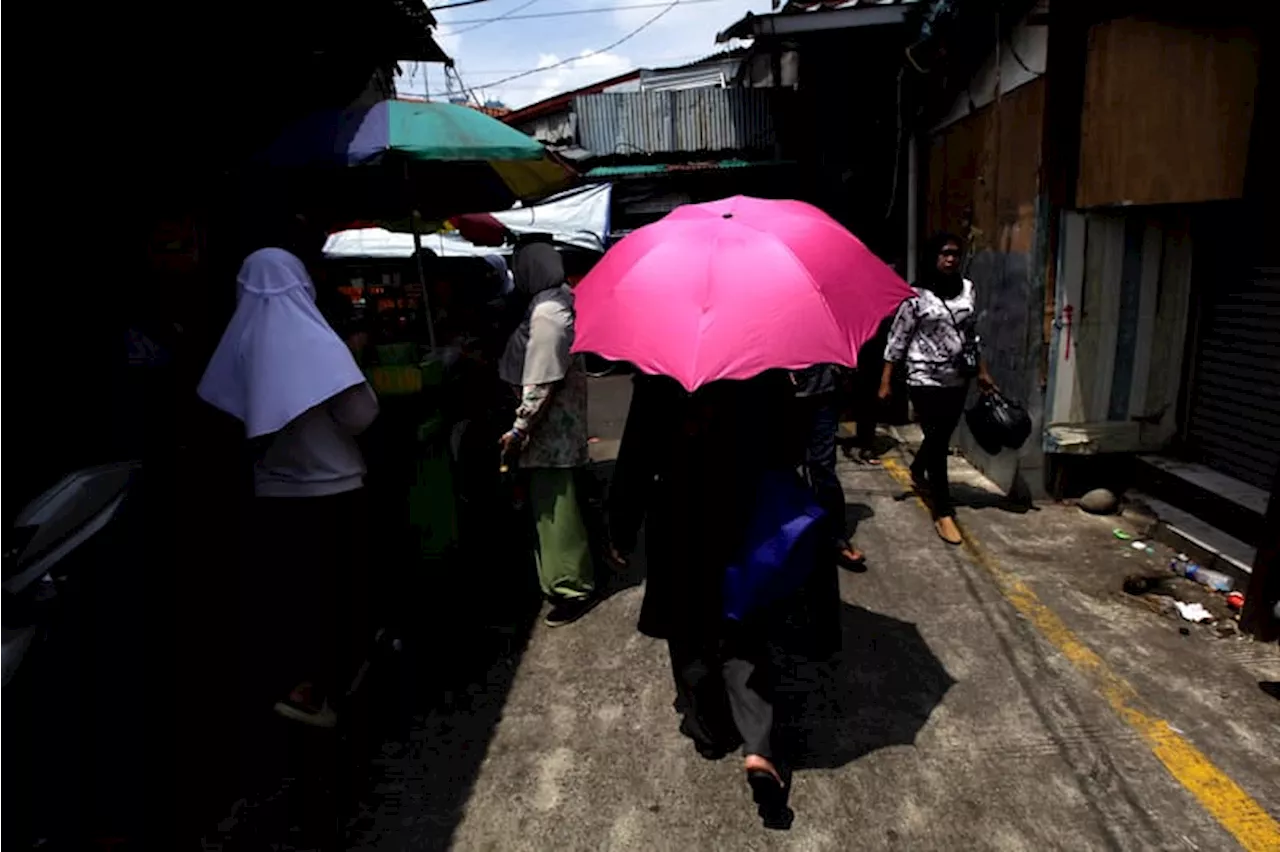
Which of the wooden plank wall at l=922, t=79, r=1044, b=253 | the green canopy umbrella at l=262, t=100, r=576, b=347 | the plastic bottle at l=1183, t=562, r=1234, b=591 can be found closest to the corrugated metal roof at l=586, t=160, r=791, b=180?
the wooden plank wall at l=922, t=79, r=1044, b=253

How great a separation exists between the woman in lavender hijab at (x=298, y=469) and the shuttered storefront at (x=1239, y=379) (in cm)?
511

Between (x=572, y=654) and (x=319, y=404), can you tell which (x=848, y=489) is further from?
(x=319, y=404)

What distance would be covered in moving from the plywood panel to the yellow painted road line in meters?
2.59

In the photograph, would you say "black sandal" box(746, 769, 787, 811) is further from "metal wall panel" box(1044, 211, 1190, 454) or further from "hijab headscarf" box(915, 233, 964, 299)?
"metal wall panel" box(1044, 211, 1190, 454)

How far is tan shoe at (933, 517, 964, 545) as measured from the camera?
199 inches

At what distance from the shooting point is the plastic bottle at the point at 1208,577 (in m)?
4.30

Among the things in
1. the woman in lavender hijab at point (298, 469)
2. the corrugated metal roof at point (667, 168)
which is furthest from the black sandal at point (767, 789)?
the corrugated metal roof at point (667, 168)

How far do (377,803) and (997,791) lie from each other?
2262mm

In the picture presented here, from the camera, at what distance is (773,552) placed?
2.73 meters

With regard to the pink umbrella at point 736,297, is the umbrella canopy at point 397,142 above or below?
above

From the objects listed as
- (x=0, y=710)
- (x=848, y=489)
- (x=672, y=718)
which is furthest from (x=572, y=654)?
(x=848, y=489)

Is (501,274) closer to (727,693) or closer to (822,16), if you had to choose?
(822,16)

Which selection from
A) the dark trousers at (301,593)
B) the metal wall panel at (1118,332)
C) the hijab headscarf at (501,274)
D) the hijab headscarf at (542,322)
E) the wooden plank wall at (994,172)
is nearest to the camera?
the dark trousers at (301,593)

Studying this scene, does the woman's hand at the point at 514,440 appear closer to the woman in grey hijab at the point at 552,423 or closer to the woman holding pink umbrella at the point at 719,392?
the woman in grey hijab at the point at 552,423
